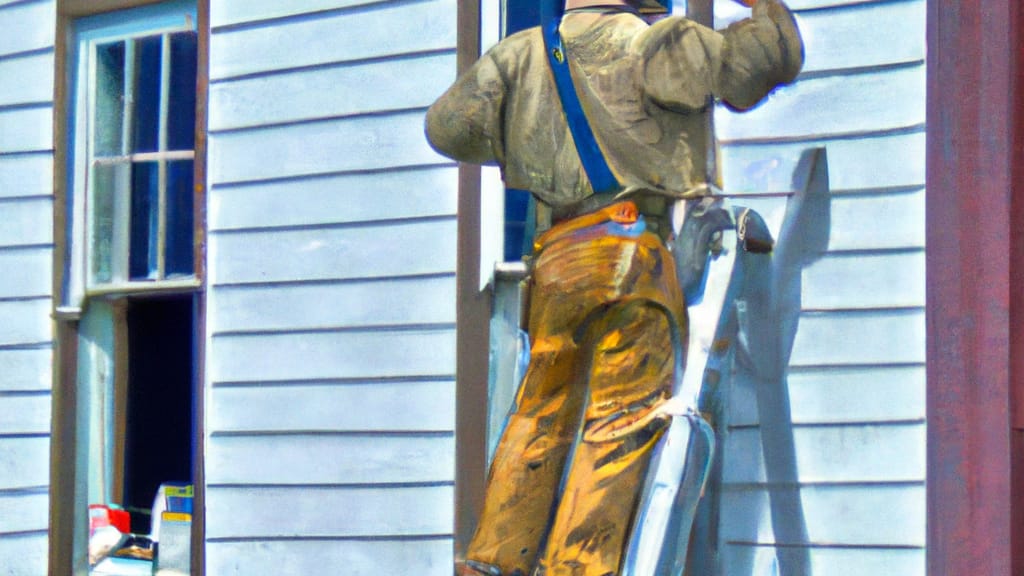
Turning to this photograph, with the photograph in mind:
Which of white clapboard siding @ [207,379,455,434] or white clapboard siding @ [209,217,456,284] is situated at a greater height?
white clapboard siding @ [209,217,456,284]

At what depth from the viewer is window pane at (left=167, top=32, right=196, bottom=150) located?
711 cm

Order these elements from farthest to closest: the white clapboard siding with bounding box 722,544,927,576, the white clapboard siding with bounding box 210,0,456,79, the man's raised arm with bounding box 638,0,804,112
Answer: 1. the white clapboard siding with bounding box 210,0,456,79
2. the white clapboard siding with bounding box 722,544,927,576
3. the man's raised arm with bounding box 638,0,804,112

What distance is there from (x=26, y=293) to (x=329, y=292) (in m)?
1.56

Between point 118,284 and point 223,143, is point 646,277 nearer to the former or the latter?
point 223,143

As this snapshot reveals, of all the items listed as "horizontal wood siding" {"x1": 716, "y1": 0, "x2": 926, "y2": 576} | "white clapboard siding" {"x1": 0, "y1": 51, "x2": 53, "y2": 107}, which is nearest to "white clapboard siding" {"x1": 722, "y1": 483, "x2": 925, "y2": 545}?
"horizontal wood siding" {"x1": 716, "y1": 0, "x2": 926, "y2": 576}

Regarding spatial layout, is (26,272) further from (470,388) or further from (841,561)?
(841,561)

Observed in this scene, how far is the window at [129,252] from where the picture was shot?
23.2ft

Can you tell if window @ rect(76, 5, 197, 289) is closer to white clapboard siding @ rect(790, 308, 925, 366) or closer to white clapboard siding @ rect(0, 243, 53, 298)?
white clapboard siding @ rect(0, 243, 53, 298)

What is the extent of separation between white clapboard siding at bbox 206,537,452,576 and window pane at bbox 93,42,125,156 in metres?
1.76

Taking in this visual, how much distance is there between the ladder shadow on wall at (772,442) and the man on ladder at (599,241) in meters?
0.53

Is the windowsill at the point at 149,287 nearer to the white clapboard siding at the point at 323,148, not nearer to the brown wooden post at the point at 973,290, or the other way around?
the white clapboard siding at the point at 323,148

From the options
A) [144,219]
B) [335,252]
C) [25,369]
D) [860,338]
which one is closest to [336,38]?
[335,252]

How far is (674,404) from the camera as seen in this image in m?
4.60

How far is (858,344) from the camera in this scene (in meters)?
5.15
